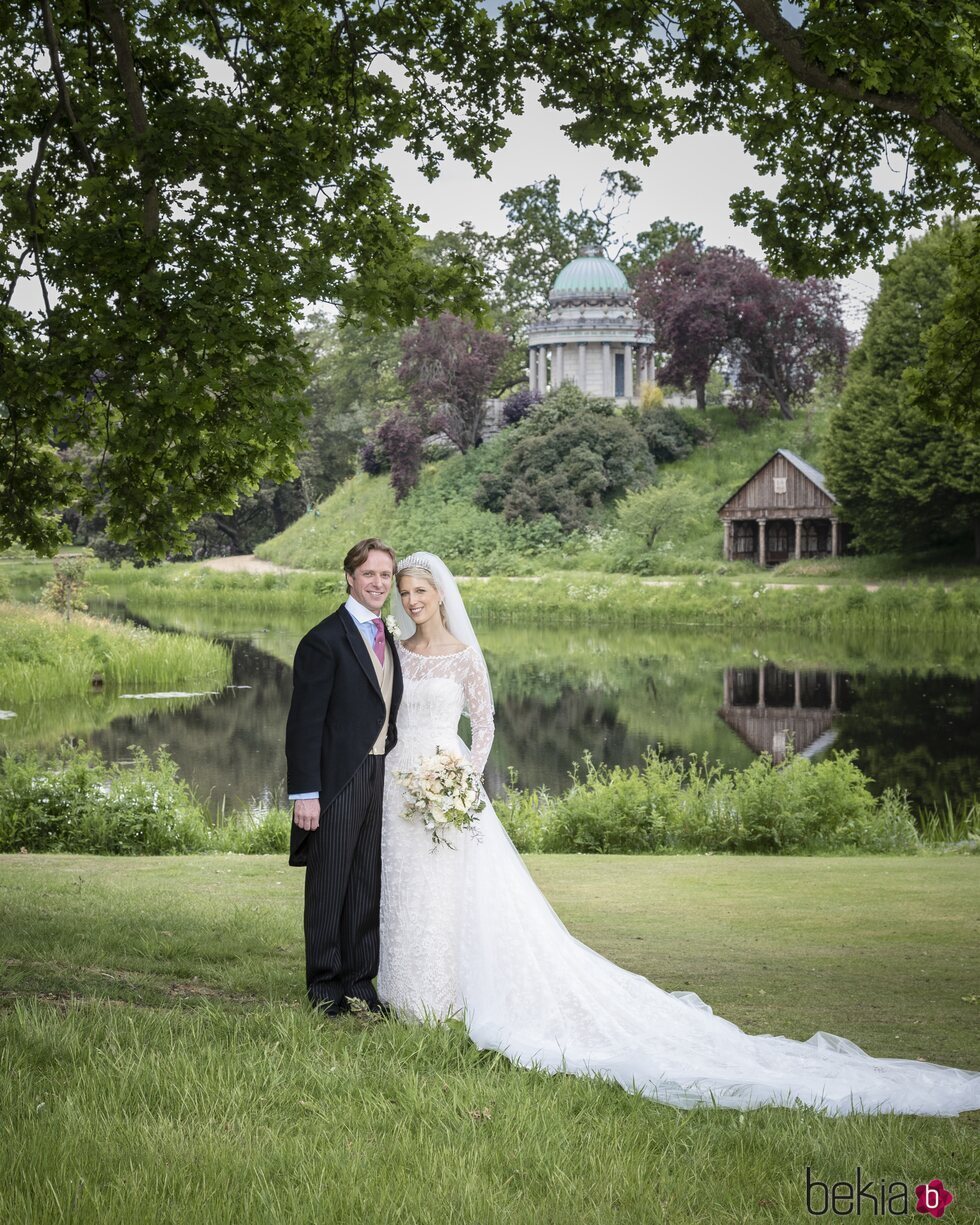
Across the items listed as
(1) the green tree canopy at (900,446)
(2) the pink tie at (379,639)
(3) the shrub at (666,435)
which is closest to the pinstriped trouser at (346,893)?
(2) the pink tie at (379,639)

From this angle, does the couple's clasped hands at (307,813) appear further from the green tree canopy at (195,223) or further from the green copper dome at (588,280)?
the green copper dome at (588,280)

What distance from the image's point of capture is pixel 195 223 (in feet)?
21.8

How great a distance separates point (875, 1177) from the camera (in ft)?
11.5

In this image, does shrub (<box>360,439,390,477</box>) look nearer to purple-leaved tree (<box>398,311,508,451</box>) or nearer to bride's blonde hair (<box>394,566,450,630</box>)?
purple-leaved tree (<box>398,311,508,451</box>)

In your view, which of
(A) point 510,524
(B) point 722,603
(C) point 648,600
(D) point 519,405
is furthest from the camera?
(D) point 519,405

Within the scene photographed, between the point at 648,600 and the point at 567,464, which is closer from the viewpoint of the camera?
the point at 648,600

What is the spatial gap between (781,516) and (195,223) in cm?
3547

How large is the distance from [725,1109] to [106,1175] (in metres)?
1.88

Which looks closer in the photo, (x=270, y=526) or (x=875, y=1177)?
(x=875, y=1177)

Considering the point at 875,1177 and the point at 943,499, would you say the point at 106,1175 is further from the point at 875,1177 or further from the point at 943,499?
the point at 943,499

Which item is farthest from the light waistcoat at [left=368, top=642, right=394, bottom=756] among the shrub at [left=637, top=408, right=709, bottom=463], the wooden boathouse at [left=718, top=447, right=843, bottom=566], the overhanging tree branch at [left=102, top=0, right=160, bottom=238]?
the shrub at [left=637, top=408, right=709, bottom=463]

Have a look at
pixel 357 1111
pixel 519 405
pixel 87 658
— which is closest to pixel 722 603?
pixel 87 658

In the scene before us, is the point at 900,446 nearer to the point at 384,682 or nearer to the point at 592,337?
the point at 592,337

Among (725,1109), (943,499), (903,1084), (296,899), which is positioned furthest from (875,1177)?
(943,499)
